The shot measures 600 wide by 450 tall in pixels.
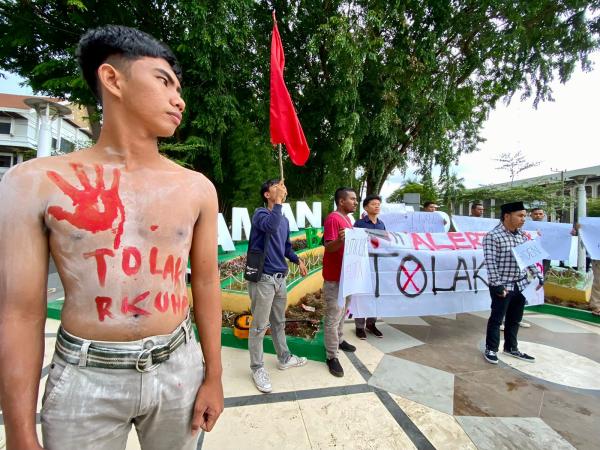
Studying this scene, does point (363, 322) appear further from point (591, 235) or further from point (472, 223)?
point (591, 235)

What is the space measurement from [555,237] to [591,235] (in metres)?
0.64

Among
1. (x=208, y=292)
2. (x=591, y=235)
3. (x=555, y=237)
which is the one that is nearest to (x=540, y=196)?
(x=555, y=237)

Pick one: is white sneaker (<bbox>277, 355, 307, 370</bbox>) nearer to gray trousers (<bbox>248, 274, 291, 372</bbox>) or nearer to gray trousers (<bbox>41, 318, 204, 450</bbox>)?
gray trousers (<bbox>248, 274, 291, 372</bbox>)

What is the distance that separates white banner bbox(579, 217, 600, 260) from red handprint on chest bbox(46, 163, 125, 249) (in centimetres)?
641

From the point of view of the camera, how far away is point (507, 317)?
3.47 meters

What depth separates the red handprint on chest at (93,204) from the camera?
861 mm

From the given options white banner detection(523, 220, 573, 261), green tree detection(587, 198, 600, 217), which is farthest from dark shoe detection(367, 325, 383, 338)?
green tree detection(587, 198, 600, 217)

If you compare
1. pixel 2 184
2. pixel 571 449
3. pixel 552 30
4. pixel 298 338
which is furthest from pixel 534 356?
pixel 552 30

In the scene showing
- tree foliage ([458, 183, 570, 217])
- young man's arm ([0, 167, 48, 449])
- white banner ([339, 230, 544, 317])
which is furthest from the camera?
tree foliage ([458, 183, 570, 217])

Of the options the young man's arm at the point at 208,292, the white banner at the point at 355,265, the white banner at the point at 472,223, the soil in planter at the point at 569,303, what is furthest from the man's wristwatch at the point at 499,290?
the young man's arm at the point at 208,292

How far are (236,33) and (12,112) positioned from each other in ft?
103

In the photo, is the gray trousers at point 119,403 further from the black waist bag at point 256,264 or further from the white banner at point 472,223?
the white banner at point 472,223

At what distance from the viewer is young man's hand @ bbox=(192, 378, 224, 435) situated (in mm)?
1003

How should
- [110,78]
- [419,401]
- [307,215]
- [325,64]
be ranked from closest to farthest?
1. [110,78]
2. [419,401]
3. [307,215]
4. [325,64]
